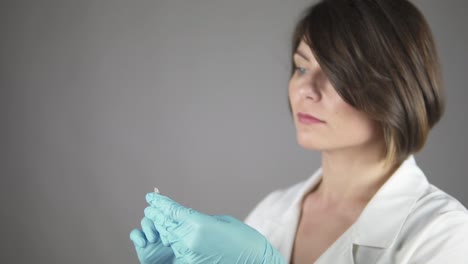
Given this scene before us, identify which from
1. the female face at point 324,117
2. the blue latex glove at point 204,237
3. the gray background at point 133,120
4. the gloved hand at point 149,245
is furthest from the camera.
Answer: the gray background at point 133,120

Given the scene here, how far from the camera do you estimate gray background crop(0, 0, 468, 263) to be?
2.10 m

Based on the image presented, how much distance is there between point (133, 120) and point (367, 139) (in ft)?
4.56

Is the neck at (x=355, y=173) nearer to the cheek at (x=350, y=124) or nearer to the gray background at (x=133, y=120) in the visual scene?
the cheek at (x=350, y=124)

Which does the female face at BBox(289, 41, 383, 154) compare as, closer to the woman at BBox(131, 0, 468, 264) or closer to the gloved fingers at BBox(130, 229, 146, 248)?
the woman at BBox(131, 0, 468, 264)

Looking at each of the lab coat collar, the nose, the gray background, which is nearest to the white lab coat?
the lab coat collar

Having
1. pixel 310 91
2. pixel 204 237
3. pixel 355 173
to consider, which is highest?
pixel 310 91

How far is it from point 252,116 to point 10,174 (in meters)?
1.18

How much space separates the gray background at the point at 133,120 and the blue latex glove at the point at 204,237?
1.33 metres

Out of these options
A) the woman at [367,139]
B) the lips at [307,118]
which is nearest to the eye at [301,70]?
the woman at [367,139]

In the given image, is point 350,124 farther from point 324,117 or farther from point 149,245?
point 149,245

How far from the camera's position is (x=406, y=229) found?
99cm

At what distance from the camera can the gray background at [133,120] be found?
2.10 meters

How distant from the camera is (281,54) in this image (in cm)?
219

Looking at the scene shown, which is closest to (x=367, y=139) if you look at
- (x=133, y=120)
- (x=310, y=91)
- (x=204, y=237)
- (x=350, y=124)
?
(x=350, y=124)
